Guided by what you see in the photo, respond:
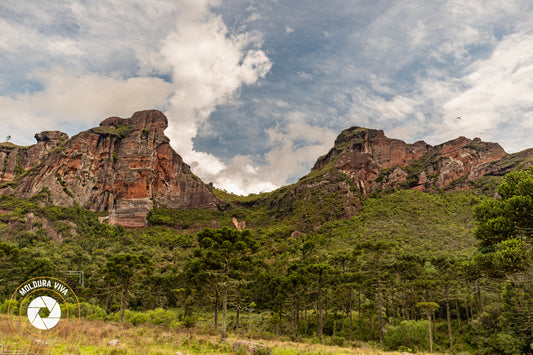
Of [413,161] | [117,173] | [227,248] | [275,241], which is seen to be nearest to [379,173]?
[413,161]

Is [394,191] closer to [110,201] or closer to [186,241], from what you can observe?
[186,241]

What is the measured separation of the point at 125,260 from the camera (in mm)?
29594

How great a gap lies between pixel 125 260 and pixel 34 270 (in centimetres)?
1758

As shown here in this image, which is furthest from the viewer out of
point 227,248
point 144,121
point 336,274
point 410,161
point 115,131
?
point 410,161

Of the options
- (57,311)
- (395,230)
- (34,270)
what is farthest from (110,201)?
(57,311)

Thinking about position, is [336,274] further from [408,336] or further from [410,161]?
[410,161]

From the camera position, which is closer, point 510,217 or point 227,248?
point 510,217

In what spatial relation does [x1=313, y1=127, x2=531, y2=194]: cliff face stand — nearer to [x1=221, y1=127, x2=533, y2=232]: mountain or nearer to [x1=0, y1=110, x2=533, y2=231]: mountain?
[x1=221, y1=127, x2=533, y2=232]: mountain

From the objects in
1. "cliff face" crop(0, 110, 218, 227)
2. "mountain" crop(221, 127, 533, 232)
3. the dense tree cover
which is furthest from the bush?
"cliff face" crop(0, 110, 218, 227)

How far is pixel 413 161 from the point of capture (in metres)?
137

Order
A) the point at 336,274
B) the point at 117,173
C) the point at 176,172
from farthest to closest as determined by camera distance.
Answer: the point at 176,172
the point at 117,173
the point at 336,274

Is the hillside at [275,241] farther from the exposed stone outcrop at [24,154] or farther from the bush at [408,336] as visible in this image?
the exposed stone outcrop at [24,154]

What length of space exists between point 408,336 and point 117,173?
11322 centimetres

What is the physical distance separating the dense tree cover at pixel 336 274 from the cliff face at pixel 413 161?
2817 centimetres
